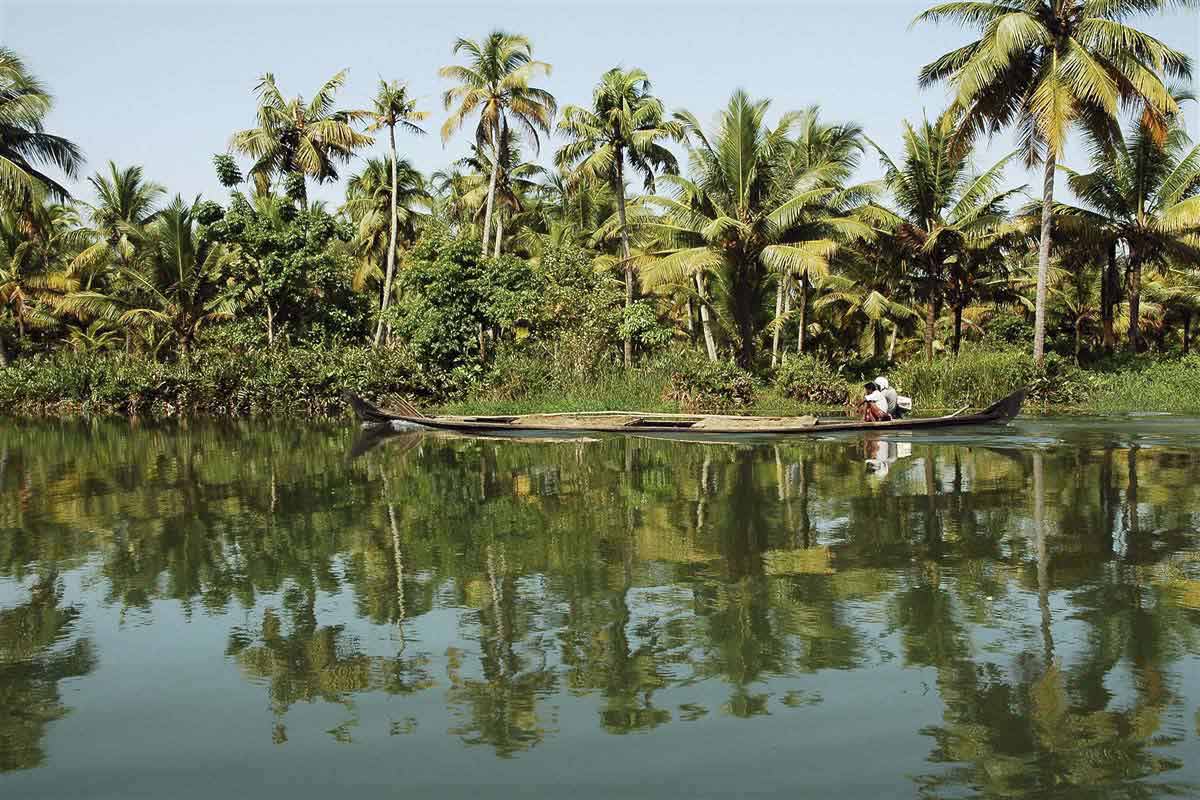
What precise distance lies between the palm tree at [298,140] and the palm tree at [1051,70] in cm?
1698

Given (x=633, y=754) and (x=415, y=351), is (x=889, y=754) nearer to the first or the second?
(x=633, y=754)

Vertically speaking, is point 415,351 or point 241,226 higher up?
point 241,226

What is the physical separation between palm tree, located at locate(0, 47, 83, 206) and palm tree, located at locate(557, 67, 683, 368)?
1274 cm

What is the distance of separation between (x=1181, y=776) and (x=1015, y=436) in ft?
45.6

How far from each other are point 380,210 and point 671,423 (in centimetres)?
2039

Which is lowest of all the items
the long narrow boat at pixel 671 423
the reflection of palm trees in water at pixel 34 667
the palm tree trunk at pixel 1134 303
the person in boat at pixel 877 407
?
the reflection of palm trees in water at pixel 34 667

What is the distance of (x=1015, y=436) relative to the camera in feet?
56.7

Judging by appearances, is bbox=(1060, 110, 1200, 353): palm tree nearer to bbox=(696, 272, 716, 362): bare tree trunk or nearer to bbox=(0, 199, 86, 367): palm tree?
bbox=(696, 272, 716, 362): bare tree trunk

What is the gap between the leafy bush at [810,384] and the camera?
25844mm

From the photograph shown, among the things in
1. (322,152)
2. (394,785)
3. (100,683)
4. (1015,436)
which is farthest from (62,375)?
(394,785)

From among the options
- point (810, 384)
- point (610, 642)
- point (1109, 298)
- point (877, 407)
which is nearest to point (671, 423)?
point (877, 407)

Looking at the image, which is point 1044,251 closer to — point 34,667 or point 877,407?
point 877,407

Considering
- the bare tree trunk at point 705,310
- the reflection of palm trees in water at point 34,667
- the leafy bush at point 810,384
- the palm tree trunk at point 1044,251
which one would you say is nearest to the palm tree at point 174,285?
the bare tree trunk at point 705,310

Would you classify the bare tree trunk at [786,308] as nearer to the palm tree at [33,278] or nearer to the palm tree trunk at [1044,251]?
the palm tree trunk at [1044,251]
